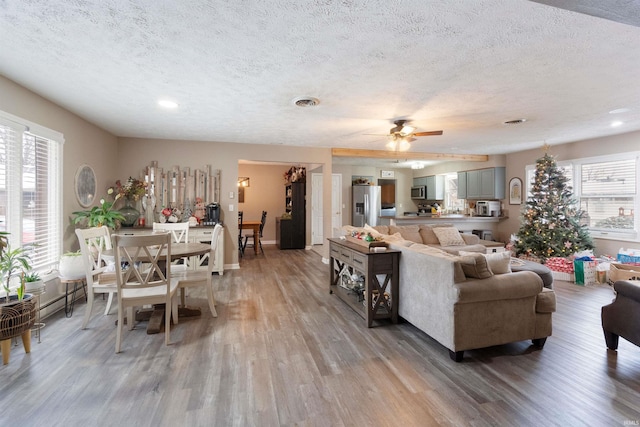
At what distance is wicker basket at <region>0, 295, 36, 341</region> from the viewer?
237 centimetres

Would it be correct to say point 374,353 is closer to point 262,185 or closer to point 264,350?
point 264,350

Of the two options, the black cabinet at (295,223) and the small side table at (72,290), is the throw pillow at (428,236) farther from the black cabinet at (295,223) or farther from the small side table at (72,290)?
the small side table at (72,290)

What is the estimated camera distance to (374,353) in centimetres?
264

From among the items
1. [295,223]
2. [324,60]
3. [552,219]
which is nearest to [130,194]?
[295,223]

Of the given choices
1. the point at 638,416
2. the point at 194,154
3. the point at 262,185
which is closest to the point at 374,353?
the point at 638,416

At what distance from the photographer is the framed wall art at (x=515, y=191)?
703cm

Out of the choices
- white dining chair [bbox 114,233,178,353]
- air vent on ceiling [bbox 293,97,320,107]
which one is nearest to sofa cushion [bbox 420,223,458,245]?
air vent on ceiling [bbox 293,97,320,107]

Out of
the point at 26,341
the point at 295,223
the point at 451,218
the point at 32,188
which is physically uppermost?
the point at 32,188

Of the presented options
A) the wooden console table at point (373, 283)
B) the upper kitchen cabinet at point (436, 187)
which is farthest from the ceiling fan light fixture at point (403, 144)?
the upper kitchen cabinet at point (436, 187)

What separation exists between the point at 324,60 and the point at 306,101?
0.99 metres

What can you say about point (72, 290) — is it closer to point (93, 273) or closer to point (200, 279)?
point (93, 273)

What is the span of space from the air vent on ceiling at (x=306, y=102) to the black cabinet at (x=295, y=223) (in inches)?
189

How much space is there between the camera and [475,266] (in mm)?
2543

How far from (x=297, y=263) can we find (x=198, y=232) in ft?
7.08
